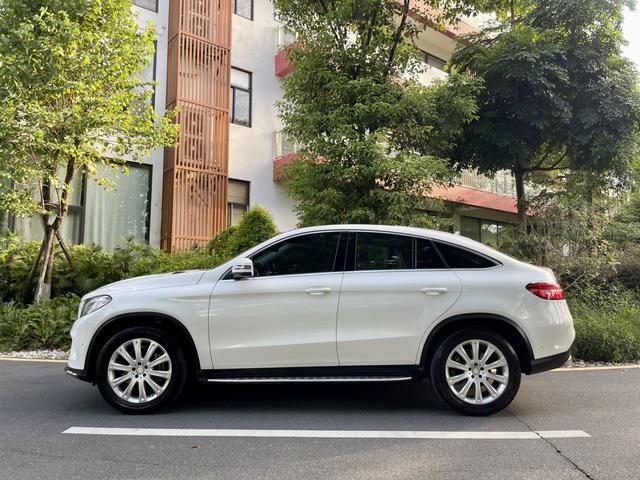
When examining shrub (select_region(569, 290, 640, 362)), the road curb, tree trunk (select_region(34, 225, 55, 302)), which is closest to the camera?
the road curb

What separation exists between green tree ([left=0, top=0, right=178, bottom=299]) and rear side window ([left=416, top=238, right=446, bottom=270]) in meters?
6.36

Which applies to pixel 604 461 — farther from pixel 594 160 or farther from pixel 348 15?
pixel 594 160

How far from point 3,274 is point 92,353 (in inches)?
270

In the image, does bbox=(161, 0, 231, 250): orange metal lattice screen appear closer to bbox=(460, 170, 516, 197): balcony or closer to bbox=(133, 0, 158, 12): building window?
bbox=(133, 0, 158, 12): building window

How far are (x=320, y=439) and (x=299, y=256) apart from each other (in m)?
1.69

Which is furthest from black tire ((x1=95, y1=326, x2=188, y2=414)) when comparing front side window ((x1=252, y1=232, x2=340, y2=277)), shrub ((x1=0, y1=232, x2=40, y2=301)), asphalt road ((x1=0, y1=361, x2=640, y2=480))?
shrub ((x1=0, y1=232, x2=40, y2=301))

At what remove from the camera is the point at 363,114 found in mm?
8875

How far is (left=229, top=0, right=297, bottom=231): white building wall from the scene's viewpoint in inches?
581

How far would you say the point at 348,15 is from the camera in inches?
371

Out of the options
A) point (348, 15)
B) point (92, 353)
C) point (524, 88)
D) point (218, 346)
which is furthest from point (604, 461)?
point (524, 88)

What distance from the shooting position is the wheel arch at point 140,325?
4.84 meters

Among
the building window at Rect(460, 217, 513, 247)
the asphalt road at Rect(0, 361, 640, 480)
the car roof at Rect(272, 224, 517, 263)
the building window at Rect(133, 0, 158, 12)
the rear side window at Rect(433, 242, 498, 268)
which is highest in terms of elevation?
the building window at Rect(133, 0, 158, 12)

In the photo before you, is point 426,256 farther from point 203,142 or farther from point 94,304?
point 203,142

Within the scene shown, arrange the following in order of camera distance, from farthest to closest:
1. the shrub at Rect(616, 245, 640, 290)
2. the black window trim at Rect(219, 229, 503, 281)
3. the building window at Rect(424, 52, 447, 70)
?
the building window at Rect(424, 52, 447, 70) → the shrub at Rect(616, 245, 640, 290) → the black window trim at Rect(219, 229, 503, 281)
